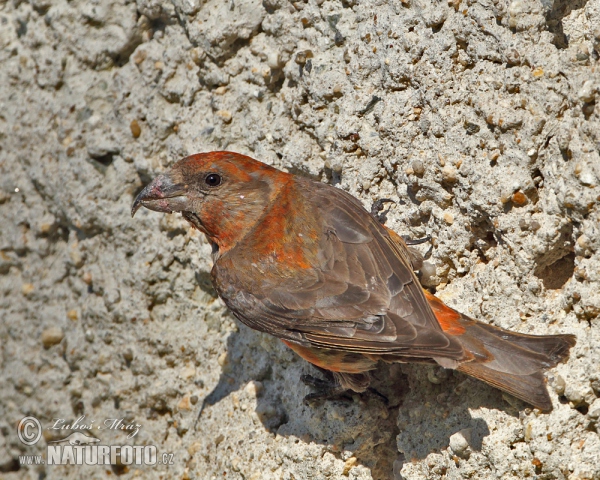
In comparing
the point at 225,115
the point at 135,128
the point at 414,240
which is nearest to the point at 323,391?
the point at 414,240

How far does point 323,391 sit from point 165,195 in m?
1.23

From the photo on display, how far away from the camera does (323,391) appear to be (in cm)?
376

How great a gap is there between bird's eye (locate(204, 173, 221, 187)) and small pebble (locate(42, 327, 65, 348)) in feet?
5.14

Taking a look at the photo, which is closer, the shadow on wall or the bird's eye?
the shadow on wall

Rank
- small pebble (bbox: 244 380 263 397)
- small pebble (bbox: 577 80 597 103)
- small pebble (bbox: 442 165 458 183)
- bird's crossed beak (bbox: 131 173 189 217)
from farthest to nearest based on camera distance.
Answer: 1. small pebble (bbox: 244 380 263 397)
2. bird's crossed beak (bbox: 131 173 189 217)
3. small pebble (bbox: 442 165 458 183)
4. small pebble (bbox: 577 80 597 103)

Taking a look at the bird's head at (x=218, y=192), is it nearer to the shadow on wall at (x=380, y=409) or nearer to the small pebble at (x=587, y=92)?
the shadow on wall at (x=380, y=409)

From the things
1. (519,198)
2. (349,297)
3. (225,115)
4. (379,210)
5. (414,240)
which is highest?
(225,115)

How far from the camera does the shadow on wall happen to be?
339cm

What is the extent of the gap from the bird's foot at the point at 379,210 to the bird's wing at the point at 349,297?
140 millimetres

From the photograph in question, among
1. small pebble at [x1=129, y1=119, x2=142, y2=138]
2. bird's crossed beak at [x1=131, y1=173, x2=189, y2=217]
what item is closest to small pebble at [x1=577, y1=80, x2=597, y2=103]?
bird's crossed beak at [x1=131, y1=173, x2=189, y2=217]

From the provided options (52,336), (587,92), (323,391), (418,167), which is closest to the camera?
(587,92)

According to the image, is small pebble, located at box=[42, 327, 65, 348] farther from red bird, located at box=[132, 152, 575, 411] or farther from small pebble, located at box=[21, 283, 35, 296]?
red bird, located at box=[132, 152, 575, 411]

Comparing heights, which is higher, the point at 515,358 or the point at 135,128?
the point at 135,128

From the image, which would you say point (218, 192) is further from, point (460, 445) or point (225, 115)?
point (460, 445)
